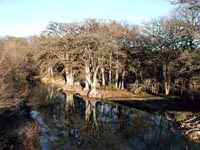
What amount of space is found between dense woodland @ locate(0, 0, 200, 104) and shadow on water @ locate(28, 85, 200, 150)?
28.5ft

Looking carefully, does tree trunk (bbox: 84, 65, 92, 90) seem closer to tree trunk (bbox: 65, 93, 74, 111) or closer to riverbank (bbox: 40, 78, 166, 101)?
riverbank (bbox: 40, 78, 166, 101)

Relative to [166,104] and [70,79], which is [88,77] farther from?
[166,104]

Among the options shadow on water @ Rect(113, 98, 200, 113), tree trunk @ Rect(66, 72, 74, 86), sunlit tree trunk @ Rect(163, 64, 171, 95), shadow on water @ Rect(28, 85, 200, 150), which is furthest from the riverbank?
shadow on water @ Rect(28, 85, 200, 150)

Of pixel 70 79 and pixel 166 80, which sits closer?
pixel 166 80

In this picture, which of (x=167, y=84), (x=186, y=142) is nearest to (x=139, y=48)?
(x=167, y=84)

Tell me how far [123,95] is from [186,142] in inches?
1199

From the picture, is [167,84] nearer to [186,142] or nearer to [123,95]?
[123,95]

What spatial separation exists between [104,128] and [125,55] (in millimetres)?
29392

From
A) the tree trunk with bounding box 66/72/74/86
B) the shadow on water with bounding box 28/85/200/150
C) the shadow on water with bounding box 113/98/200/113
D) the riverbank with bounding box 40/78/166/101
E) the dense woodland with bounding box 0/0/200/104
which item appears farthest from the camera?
the tree trunk with bounding box 66/72/74/86

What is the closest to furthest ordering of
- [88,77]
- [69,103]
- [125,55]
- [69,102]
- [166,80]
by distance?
[69,103]
[69,102]
[166,80]
[125,55]
[88,77]

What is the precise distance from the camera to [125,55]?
61.3 m

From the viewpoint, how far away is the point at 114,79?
70.2m

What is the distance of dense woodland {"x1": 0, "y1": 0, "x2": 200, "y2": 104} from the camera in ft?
165

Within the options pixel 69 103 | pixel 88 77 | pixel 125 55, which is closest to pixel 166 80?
pixel 125 55
